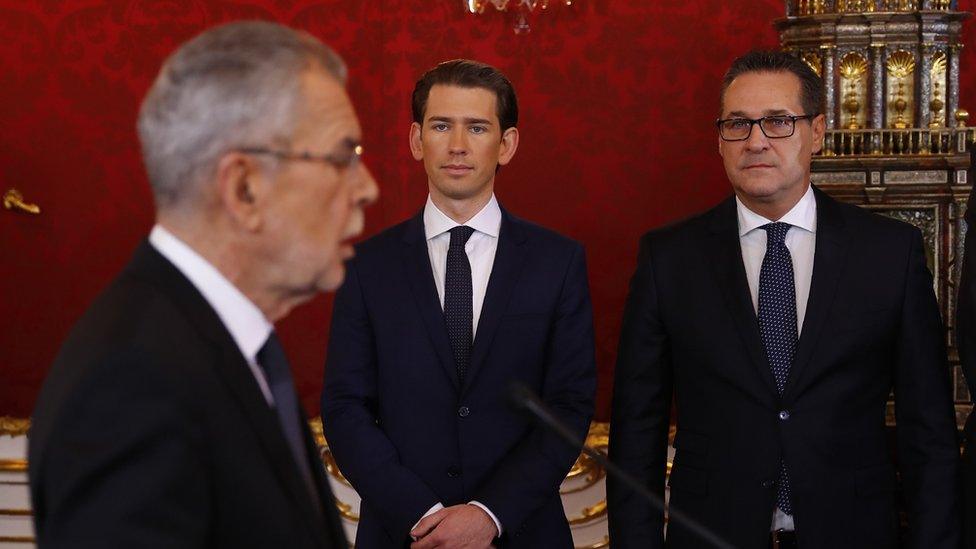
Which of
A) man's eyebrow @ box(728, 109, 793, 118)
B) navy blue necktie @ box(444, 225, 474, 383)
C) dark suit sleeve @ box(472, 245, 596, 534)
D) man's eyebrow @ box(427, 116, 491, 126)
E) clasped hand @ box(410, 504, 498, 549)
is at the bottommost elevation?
clasped hand @ box(410, 504, 498, 549)

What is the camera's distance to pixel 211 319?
53.3 inches

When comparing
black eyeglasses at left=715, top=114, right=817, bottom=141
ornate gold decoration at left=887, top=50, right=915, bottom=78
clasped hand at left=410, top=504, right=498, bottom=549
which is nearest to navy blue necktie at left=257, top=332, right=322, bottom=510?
clasped hand at left=410, top=504, right=498, bottom=549

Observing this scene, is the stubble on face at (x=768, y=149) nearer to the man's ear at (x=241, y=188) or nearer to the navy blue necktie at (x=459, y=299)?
the navy blue necktie at (x=459, y=299)

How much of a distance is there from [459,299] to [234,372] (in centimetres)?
139

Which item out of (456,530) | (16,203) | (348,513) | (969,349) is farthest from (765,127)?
(16,203)

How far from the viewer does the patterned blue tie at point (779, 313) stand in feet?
8.22

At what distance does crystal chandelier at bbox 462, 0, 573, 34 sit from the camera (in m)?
3.91

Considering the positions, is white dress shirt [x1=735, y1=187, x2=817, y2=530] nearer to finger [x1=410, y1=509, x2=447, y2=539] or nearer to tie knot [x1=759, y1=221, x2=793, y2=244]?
tie knot [x1=759, y1=221, x2=793, y2=244]

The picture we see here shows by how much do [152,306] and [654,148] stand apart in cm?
284

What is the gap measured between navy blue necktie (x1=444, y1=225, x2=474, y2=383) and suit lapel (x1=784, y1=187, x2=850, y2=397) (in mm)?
653

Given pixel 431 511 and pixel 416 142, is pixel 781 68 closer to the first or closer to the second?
pixel 416 142

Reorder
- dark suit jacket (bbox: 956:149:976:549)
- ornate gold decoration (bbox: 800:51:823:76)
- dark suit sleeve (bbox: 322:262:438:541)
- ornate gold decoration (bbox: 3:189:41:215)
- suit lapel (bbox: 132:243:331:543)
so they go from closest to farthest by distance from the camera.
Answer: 1. suit lapel (bbox: 132:243:331:543)
2. dark suit jacket (bbox: 956:149:976:549)
3. dark suit sleeve (bbox: 322:262:438:541)
4. ornate gold decoration (bbox: 800:51:823:76)
5. ornate gold decoration (bbox: 3:189:41:215)

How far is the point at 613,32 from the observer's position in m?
3.98

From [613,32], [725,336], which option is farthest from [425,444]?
[613,32]
